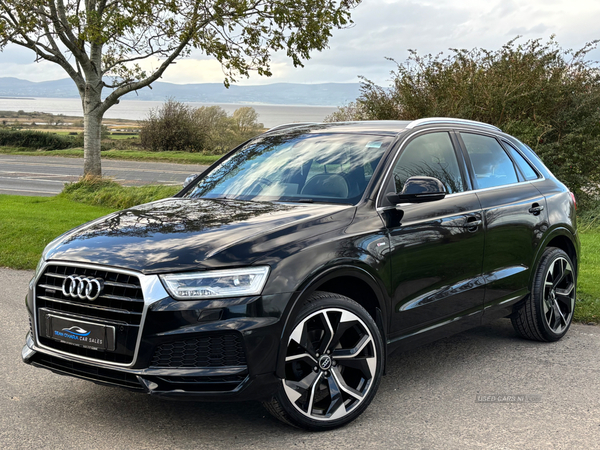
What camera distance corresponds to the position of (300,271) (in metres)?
3.54

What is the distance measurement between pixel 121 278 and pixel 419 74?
40.7 ft

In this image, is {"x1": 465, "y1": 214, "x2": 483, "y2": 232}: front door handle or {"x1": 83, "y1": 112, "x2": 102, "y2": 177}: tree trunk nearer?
{"x1": 465, "y1": 214, "x2": 483, "y2": 232}: front door handle

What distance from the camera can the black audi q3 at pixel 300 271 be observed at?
3.36m

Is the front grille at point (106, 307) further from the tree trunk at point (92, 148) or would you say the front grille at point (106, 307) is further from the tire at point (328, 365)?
the tree trunk at point (92, 148)

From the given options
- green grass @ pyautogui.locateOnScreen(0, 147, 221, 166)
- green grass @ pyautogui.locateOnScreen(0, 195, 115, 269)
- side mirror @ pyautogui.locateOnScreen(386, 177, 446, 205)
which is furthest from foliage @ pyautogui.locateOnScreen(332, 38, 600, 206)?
green grass @ pyautogui.locateOnScreen(0, 147, 221, 166)

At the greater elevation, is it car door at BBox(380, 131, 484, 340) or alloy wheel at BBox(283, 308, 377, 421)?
car door at BBox(380, 131, 484, 340)

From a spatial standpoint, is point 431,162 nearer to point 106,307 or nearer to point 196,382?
point 196,382

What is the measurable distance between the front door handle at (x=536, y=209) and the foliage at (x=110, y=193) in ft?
33.7

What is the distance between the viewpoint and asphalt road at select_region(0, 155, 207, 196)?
2131 cm

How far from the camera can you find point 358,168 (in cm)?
452

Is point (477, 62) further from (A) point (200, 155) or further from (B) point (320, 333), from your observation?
(A) point (200, 155)

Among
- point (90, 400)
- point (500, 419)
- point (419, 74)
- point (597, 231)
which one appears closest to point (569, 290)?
point (500, 419)

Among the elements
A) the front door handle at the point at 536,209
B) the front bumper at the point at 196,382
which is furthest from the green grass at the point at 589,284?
the front bumper at the point at 196,382

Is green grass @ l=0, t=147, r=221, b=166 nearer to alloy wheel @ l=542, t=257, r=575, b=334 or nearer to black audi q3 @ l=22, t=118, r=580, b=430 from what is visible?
alloy wheel @ l=542, t=257, r=575, b=334
